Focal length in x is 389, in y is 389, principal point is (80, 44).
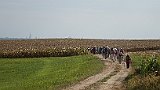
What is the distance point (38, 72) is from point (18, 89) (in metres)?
11.8

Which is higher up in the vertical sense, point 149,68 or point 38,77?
point 149,68

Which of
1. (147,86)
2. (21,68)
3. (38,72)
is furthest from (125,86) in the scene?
(21,68)

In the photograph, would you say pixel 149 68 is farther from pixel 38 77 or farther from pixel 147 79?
pixel 38 77

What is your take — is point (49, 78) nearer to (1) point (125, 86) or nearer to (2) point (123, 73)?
(2) point (123, 73)

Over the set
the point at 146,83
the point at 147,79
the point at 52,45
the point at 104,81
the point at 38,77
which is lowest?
the point at 38,77

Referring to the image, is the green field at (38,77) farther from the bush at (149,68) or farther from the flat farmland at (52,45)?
the flat farmland at (52,45)

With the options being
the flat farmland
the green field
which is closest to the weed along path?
the green field

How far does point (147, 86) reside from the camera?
25.0 m

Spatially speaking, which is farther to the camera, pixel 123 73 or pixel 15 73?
pixel 15 73

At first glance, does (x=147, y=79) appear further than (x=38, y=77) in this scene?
No

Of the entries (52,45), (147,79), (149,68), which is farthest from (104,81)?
(52,45)

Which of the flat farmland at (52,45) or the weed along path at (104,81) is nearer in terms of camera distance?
the weed along path at (104,81)

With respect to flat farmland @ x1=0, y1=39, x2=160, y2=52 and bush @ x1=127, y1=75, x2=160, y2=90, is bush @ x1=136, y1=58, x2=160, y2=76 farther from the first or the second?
flat farmland @ x1=0, y1=39, x2=160, y2=52

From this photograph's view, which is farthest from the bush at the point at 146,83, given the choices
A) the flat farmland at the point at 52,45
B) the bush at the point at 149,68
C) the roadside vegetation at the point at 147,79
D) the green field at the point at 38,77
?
the flat farmland at the point at 52,45
